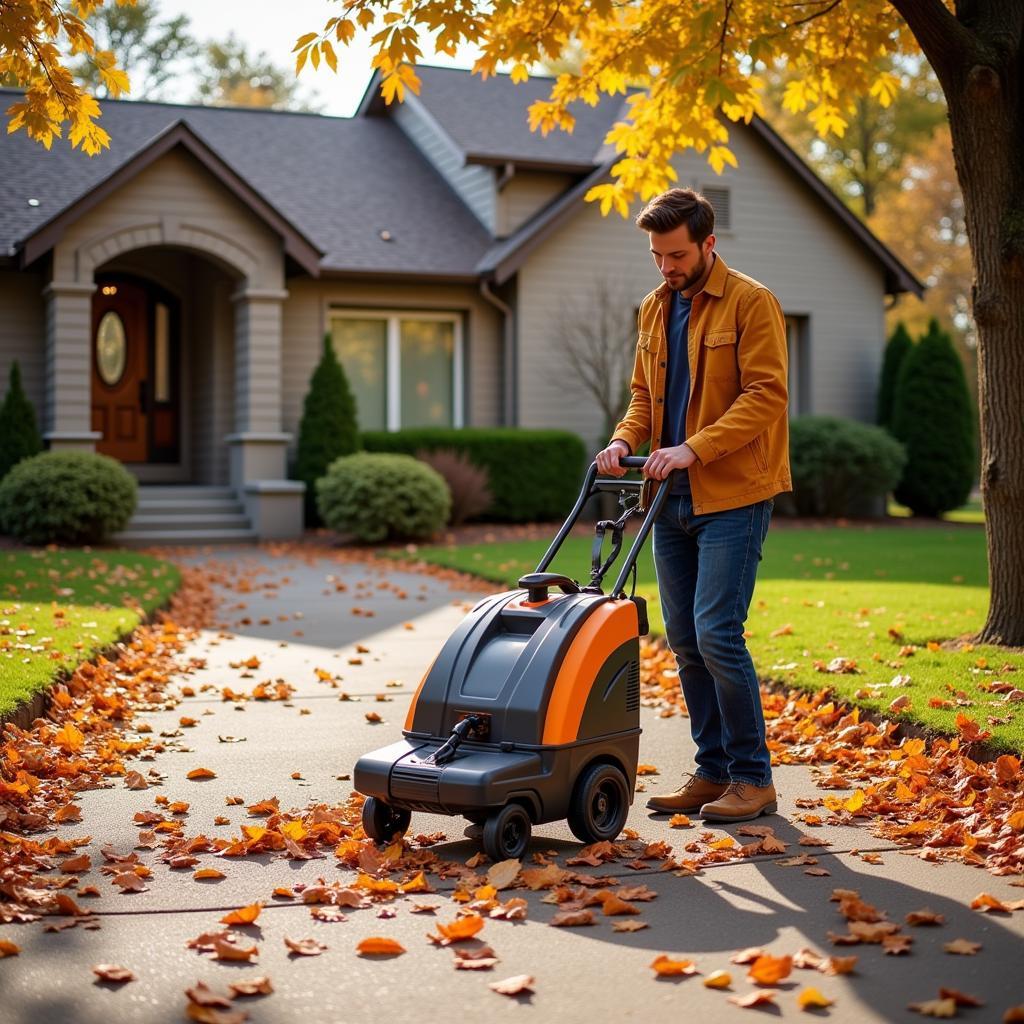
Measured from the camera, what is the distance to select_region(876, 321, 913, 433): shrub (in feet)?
77.7

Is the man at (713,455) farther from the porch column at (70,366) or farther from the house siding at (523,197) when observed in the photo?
the house siding at (523,197)

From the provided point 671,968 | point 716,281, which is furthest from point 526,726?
point 716,281

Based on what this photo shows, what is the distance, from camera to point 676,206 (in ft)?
16.8

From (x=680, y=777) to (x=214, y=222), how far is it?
556 inches

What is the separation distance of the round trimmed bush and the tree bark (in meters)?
9.69

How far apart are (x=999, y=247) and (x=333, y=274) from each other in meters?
13.1

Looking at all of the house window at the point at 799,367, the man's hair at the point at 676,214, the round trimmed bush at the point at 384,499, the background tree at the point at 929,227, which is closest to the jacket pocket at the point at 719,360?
the man's hair at the point at 676,214

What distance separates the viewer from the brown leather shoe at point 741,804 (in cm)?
527

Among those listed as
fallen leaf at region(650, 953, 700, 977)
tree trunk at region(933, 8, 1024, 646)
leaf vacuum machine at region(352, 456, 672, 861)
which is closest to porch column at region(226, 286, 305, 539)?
tree trunk at region(933, 8, 1024, 646)

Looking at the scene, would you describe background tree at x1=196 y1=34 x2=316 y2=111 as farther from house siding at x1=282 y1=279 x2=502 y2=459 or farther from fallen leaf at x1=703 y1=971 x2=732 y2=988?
fallen leaf at x1=703 y1=971 x2=732 y2=988

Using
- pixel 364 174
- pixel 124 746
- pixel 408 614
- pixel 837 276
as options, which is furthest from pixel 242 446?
pixel 124 746

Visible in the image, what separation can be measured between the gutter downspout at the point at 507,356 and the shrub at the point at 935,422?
652 cm

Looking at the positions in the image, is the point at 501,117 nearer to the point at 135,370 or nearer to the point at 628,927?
the point at 135,370

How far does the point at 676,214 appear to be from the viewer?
511 cm
